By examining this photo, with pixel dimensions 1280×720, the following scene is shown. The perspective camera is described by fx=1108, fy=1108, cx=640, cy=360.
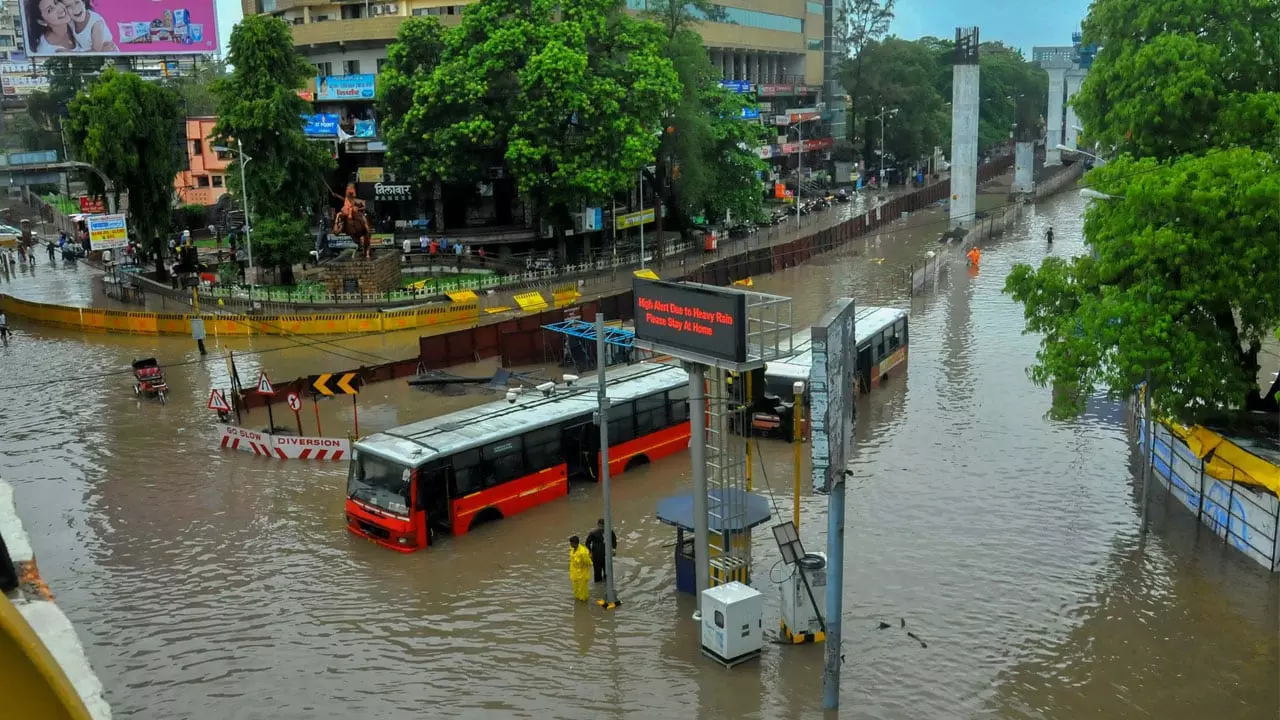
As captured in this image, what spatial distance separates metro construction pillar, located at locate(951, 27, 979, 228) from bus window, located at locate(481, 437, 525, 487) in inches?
1885

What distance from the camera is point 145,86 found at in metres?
45.0

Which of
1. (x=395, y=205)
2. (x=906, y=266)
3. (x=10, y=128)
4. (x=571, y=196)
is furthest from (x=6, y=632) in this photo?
(x=10, y=128)

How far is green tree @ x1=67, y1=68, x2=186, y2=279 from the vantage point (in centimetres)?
4378

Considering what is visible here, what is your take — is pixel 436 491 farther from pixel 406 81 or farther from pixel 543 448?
pixel 406 81

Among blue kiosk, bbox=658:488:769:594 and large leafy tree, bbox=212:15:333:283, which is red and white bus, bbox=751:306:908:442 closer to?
blue kiosk, bbox=658:488:769:594

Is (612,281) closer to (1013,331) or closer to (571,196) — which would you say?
(571,196)

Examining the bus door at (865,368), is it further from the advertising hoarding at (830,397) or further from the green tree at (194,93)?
the green tree at (194,93)

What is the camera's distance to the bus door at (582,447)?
21641mm

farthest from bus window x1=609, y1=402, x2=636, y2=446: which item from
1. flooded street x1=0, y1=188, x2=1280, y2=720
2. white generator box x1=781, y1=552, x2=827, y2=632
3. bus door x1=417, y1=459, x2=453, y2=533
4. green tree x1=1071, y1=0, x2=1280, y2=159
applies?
green tree x1=1071, y1=0, x2=1280, y2=159

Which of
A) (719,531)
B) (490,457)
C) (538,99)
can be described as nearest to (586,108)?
(538,99)

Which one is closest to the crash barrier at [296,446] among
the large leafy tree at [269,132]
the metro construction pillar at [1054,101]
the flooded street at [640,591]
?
the flooded street at [640,591]

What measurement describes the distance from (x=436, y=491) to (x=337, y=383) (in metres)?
6.34

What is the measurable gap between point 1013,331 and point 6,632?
120 ft

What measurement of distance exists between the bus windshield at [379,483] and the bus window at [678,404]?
7034 mm
